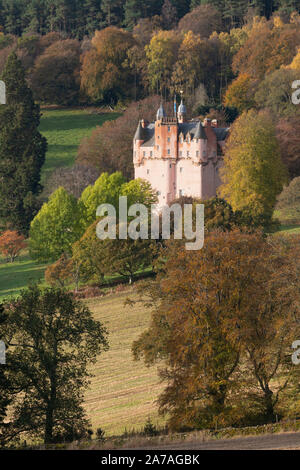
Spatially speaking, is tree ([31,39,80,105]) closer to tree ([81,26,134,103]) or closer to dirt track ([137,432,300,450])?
tree ([81,26,134,103])

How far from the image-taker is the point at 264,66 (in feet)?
379

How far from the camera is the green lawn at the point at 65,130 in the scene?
10500 centimetres

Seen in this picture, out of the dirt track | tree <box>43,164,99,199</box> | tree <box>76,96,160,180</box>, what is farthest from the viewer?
tree <box>76,96,160,180</box>

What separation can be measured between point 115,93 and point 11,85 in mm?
31451

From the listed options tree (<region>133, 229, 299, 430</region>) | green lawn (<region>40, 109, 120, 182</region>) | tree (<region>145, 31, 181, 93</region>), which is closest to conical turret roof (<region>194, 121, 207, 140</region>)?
green lawn (<region>40, 109, 120, 182</region>)

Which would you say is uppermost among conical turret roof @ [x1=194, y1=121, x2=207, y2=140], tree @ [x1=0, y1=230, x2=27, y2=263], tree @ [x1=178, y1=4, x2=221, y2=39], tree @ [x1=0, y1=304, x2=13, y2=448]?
tree @ [x1=178, y1=4, x2=221, y2=39]

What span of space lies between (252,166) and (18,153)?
2570 cm

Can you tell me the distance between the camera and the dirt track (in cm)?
2633

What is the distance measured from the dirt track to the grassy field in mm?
6687

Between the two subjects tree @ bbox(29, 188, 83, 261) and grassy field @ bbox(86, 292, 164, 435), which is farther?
tree @ bbox(29, 188, 83, 261)

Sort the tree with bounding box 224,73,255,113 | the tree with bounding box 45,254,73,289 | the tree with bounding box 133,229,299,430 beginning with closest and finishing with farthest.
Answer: the tree with bounding box 133,229,299,430, the tree with bounding box 45,254,73,289, the tree with bounding box 224,73,255,113

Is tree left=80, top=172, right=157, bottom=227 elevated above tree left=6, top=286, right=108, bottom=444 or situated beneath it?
elevated above

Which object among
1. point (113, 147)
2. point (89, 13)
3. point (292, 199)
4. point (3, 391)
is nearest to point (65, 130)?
point (113, 147)

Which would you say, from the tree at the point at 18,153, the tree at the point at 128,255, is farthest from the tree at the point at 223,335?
the tree at the point at 18,153
